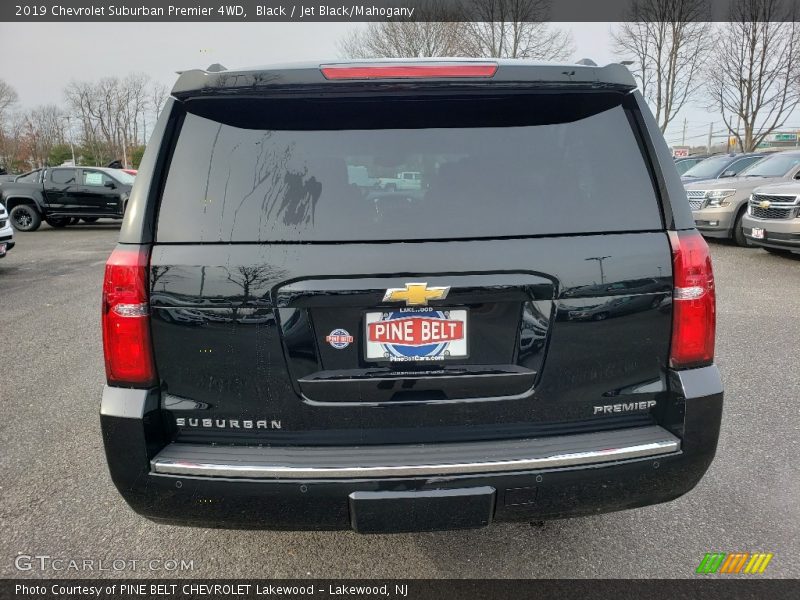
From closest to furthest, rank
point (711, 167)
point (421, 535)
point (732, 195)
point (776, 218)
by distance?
point (421, 535)
point (776, 218)
point (732, 195)
point (711, 167)

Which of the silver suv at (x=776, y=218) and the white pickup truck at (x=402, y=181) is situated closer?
the white pickup truck at (x=402, y=181)

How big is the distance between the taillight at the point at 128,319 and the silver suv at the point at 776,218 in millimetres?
9864

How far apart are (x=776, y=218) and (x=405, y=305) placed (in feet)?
31.5

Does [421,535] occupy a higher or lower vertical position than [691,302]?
lower

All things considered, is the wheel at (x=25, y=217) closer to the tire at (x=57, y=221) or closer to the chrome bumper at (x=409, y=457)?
the tire at (x=57, y=221)

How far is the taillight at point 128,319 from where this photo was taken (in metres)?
1.85

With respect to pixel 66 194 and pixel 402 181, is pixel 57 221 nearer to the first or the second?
pixel 66 194

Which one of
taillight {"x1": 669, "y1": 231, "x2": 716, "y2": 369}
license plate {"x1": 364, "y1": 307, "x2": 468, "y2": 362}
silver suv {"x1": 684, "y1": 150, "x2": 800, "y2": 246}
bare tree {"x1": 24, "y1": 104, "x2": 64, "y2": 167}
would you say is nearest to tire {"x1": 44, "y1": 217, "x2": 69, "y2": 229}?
silver suv {"x1": 684, "y1": 150, "x2": 800, "y2": 246}

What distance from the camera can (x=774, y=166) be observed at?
11.3 m

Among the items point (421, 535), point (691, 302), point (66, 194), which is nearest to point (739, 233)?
point (691, 302)

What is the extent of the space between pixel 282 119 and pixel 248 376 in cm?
89

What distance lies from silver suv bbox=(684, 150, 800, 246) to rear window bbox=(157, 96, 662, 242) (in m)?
10.0

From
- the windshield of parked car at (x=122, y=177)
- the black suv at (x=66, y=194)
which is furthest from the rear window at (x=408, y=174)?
the windshield of parked car at (x=122, y=177)

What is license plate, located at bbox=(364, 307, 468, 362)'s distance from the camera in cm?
184
